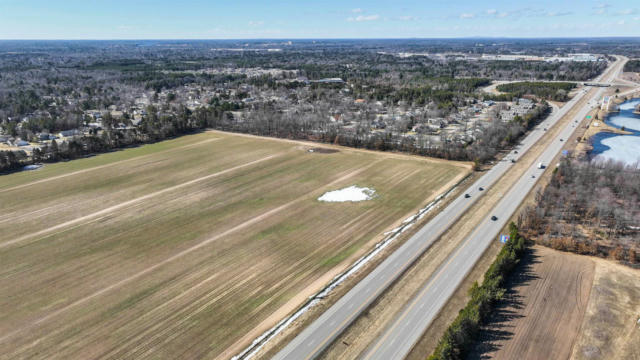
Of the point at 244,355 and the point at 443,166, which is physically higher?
the point at 443,166

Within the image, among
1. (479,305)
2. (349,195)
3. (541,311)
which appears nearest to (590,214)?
(541,311)

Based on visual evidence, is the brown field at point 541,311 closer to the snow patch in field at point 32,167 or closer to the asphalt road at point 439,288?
the asphalt road at point 439,288

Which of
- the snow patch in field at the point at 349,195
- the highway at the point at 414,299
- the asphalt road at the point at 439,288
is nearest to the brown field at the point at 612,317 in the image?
the asphalt road at the point at 439,288

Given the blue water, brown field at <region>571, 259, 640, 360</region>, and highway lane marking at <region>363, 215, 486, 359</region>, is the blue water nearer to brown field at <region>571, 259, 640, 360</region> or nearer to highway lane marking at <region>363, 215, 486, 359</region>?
brown field at <region>571, 259, 640, 360</region>

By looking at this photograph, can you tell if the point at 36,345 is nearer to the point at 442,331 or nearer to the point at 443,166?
the point at 442,331

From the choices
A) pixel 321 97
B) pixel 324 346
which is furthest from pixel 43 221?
pixel 321 97

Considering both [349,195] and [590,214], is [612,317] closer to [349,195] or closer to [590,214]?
[590,214]
